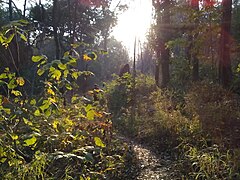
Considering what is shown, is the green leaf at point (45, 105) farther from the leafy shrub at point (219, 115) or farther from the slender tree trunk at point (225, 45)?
the slender tree trunk at point (225, 45)

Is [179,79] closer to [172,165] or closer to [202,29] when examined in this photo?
[202,29]

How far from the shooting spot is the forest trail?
5488 millimetres

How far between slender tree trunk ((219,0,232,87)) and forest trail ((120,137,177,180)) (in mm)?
4964

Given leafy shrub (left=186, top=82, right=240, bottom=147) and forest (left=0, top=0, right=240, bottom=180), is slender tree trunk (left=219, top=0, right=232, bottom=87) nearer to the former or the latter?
forest (left=0, top=0, right=240, bottom=180)

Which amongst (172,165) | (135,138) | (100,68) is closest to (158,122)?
(135,138)

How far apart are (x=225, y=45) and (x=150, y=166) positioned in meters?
6.42

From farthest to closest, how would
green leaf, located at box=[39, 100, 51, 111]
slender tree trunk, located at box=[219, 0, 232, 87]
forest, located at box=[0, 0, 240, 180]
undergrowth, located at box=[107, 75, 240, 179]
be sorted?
slender tree trunk, located at box=[219, 0, 232, 87] → undergrowth, located at box=[107, 75, 240, 179] → forest, located at box=[0, 0, 240, 180] → green leaf, located at box=[39, 100, 51, 111]

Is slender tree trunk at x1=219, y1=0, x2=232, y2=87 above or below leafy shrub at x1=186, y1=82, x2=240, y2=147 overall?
above

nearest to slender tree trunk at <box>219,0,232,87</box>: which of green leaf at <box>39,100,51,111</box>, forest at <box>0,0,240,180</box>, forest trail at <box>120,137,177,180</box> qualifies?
forest at <box>0,0,240,180</box>

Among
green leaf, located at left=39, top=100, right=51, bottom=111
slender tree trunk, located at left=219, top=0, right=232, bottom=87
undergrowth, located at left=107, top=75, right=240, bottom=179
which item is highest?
slender tree trunk, located at left=219, top=0, right=232, bottom=87

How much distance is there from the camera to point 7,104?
2.31m

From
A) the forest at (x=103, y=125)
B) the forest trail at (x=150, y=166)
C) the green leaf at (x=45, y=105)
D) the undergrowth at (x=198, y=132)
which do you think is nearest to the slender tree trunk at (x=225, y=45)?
the forest at (x=103, y=125)

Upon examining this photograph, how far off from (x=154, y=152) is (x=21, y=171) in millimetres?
4621

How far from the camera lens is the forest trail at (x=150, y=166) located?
18.0 ft
